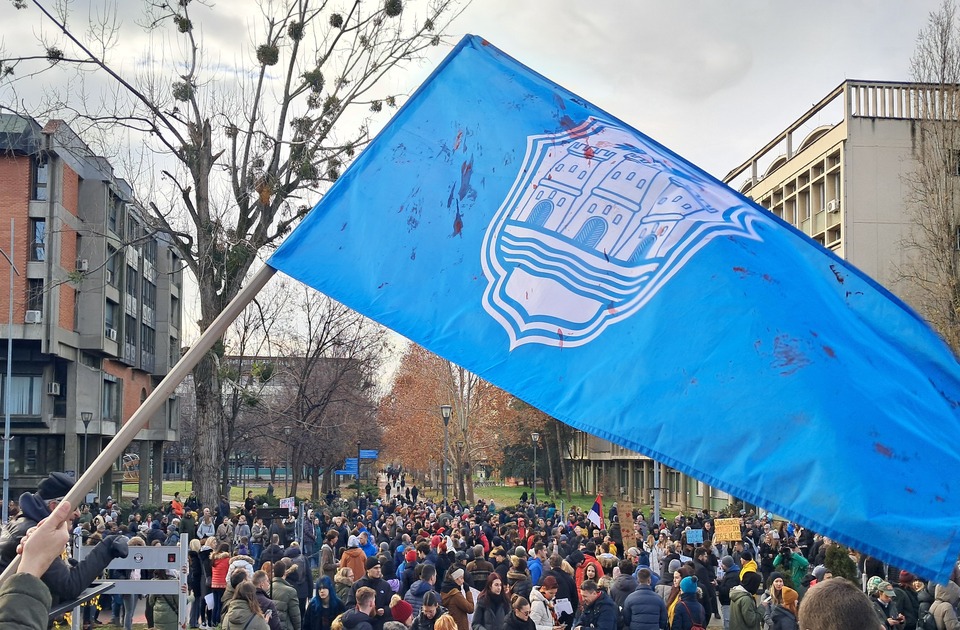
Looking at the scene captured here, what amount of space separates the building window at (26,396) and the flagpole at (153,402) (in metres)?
51.5

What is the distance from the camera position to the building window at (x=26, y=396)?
51.1 metres

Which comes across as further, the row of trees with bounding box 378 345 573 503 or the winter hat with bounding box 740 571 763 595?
the row of trees with bounding box 378 345 573 503

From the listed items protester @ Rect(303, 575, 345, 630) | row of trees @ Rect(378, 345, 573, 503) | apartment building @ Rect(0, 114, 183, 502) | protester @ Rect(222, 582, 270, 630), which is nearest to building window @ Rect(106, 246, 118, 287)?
apartment building @ Rect(0, 114, 183, 502)

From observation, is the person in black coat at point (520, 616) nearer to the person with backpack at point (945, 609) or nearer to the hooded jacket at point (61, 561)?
the person with backpack at point (945, 609)

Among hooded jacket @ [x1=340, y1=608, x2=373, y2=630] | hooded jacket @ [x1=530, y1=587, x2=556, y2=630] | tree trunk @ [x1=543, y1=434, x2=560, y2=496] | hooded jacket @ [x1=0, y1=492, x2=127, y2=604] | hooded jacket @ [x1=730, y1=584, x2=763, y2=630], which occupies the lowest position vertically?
tree trunk @ [x1=543, y1=434, x2=560, y2=496]

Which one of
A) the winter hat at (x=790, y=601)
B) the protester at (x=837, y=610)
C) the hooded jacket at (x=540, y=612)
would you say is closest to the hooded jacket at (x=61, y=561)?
the protester at (x=837, y=610)

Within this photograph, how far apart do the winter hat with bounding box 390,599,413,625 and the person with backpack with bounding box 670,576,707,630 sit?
11.0ft

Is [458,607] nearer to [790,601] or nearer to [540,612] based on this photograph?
[540,612]

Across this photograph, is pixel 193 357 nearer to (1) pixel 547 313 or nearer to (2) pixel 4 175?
(1) pixel 547 313

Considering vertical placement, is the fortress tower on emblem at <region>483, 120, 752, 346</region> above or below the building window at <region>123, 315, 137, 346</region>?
below

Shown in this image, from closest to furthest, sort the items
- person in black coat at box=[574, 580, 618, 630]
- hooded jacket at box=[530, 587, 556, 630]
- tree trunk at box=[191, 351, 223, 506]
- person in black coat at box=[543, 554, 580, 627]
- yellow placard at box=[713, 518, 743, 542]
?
person in black coat at box=[574, 580, 618, 630], hooded jacket at box=[530, 587, 556, 630], person in black coat at box=[543, 554, 580, 627], yellow placard at box=[713, 518, 743, 542], tree trunk at box=[191, 351, 223, 506]

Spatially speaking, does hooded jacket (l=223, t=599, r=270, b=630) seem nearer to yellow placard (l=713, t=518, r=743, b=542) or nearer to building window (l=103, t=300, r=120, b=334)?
yellow placard (l=713, t=518, r=743, b=542)

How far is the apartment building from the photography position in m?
48.9

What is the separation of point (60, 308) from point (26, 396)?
4641 mm
